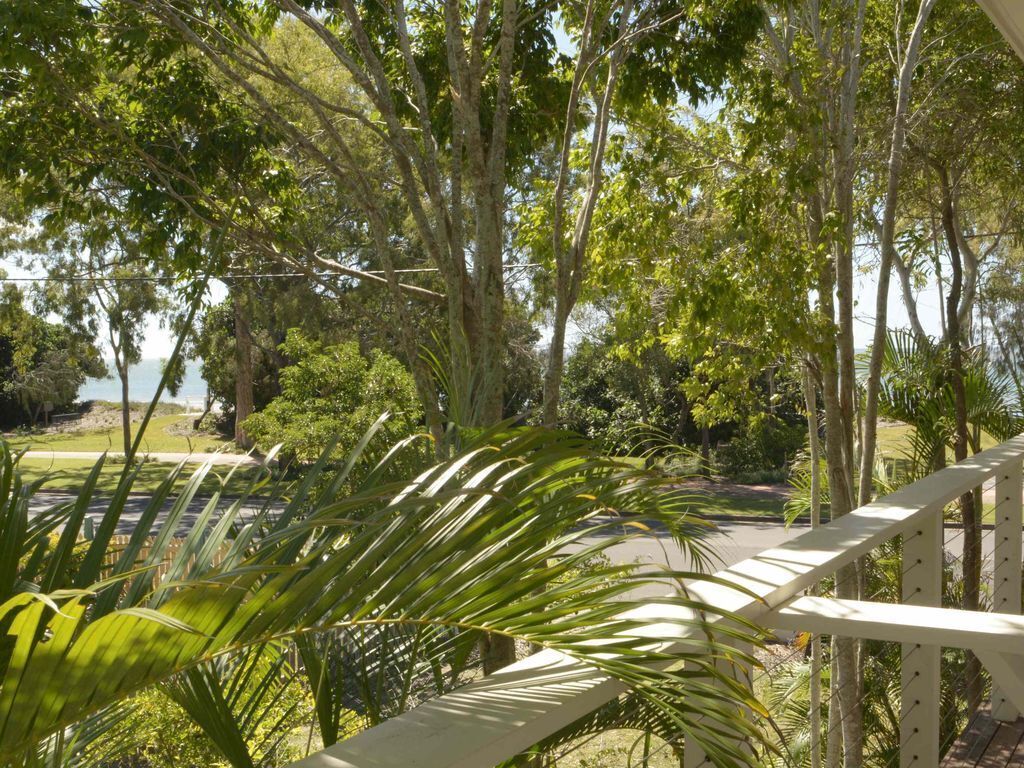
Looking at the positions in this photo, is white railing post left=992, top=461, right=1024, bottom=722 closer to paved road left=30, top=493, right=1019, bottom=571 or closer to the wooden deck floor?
the wooden deck floor

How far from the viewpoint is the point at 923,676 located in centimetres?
175

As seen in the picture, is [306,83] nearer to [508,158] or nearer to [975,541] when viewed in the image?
[508,158]

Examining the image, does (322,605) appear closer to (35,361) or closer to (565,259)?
(565,259)

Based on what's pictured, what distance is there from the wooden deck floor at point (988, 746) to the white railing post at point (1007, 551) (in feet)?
0.12

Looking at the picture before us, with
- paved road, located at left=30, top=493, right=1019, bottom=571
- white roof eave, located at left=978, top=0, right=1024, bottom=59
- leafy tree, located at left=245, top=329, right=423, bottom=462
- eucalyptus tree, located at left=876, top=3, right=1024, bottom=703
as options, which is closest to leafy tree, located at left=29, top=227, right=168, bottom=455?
paved road, located at left=30, top=493, right=1019, bottom=571

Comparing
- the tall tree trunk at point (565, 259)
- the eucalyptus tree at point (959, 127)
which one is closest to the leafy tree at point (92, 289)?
the eucalyptus tree at point (959, 127)

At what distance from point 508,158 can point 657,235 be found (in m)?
1.60

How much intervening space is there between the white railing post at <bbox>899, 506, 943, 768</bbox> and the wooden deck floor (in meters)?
0.69

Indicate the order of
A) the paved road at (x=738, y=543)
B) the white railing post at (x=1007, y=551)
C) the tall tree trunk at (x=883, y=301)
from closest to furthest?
the white railing post at (x=1007, y=551)
the tall tree trunk at (x=883, y=301)
the paved road at (x=738, y=543)

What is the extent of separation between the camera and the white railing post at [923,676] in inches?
68.0

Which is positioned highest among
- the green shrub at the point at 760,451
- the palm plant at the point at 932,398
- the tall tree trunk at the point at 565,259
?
the tall tree trunk at the point at 565,259

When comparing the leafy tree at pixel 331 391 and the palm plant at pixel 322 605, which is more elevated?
the leafy tree at pixel 331 391

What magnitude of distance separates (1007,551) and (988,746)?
0.53 m

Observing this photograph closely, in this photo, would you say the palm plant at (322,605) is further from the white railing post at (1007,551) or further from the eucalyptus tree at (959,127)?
the eucalyptus tree at (959,127)
